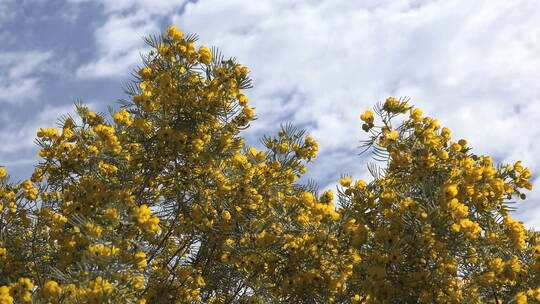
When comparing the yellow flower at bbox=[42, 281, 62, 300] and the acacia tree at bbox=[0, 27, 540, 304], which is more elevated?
the acacia tree at bbox=[0, 27, 540, 304]

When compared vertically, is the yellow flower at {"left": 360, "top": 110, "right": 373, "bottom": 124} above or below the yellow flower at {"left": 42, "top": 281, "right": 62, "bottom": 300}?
above

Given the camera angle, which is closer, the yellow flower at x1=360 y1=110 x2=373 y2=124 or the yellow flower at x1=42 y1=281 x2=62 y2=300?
the yellow flower at x1=42 y1=281 x2=62 y2=300

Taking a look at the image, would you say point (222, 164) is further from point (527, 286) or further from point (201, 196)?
point (527, 286)

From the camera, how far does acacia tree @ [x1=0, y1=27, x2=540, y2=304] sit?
159 inches

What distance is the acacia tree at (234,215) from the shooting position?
13.3ft

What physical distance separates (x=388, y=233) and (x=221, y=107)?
1.92m

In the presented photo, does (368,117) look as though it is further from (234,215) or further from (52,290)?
(52,290)

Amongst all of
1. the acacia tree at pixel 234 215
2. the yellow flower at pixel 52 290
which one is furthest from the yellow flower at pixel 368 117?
the yellow flower at pixel 52 290

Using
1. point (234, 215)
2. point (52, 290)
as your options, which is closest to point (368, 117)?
point (234, 215)

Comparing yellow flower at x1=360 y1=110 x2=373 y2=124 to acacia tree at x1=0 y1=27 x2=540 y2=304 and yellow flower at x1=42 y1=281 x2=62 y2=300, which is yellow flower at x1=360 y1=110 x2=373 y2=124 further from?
yellow flower at x1=42 y1=281 x2=62 y2=300

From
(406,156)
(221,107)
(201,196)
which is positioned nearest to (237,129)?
(221,107)

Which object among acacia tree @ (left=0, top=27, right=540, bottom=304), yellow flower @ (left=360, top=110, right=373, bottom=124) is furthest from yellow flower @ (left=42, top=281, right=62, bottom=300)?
yellow flower @ (left=360, top=110, right=373, bottom=124)

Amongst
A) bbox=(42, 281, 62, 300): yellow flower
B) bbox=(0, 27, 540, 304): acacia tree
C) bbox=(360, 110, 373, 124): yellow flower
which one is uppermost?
bbox=(360, 110, 373, 124): yellow flower

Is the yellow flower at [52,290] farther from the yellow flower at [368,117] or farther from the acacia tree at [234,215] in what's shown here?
the yellow flower at [368,117]
